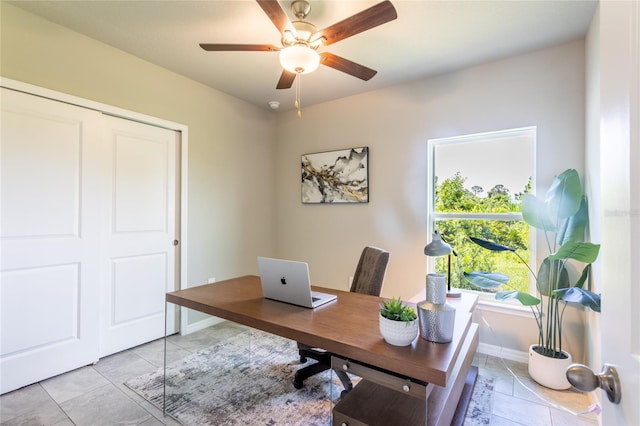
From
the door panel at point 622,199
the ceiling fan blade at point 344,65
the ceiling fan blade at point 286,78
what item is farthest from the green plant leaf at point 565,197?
the ceiling fan blade at point 286,78

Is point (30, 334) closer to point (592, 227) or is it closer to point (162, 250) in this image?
point (162, 250)

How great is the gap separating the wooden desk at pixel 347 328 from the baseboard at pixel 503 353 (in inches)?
50.9

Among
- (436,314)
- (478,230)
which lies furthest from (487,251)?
(436,314)

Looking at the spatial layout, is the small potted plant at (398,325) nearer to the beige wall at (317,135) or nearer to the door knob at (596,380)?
the door knob at (596,380)

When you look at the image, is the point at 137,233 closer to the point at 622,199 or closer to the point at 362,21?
the point at 362,21

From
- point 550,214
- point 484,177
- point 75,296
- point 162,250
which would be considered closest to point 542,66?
point 484,177

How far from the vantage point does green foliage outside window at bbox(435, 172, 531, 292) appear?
8.57 ft

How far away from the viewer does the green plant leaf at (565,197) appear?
2039 millimetres

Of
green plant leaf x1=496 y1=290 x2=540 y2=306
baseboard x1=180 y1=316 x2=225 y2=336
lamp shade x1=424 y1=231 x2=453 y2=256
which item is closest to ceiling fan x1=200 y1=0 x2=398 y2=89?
lamp shade x1=424 y1=231 x2=453 y2=256

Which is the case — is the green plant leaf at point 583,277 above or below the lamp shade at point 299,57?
below

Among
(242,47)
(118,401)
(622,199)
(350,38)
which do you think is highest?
(350,38)

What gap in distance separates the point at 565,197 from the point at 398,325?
1.81m

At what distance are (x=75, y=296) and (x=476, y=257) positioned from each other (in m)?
3.49

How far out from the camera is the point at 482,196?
2773 mm
